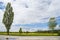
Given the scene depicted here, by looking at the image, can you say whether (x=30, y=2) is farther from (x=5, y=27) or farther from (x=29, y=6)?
(x=5, y=27)

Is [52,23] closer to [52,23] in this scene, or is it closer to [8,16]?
[52,23]

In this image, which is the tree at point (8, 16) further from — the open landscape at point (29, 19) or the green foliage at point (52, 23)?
the green foliage at point (52, 23)

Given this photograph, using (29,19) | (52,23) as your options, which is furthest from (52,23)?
(29,19)

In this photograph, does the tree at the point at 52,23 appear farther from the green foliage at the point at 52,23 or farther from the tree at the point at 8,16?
the tree at the point at 8,16

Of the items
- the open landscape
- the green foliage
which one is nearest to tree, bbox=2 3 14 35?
the open landscape

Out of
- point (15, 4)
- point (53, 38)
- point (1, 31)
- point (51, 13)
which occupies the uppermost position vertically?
point (15, 4)

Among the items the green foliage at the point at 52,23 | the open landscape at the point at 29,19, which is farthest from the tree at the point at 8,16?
the green foliage at the point at 52,23

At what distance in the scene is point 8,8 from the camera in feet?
7.30

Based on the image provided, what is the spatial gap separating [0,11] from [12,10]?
200 millimetres

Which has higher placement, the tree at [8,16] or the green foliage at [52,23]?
the tree at [8,16]

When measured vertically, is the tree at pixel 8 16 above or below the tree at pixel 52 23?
above

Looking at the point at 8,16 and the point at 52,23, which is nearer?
the point at 52,23

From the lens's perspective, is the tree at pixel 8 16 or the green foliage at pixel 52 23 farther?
the tree at pixel 8 16

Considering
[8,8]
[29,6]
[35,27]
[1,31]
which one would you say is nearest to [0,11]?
[8,8]
